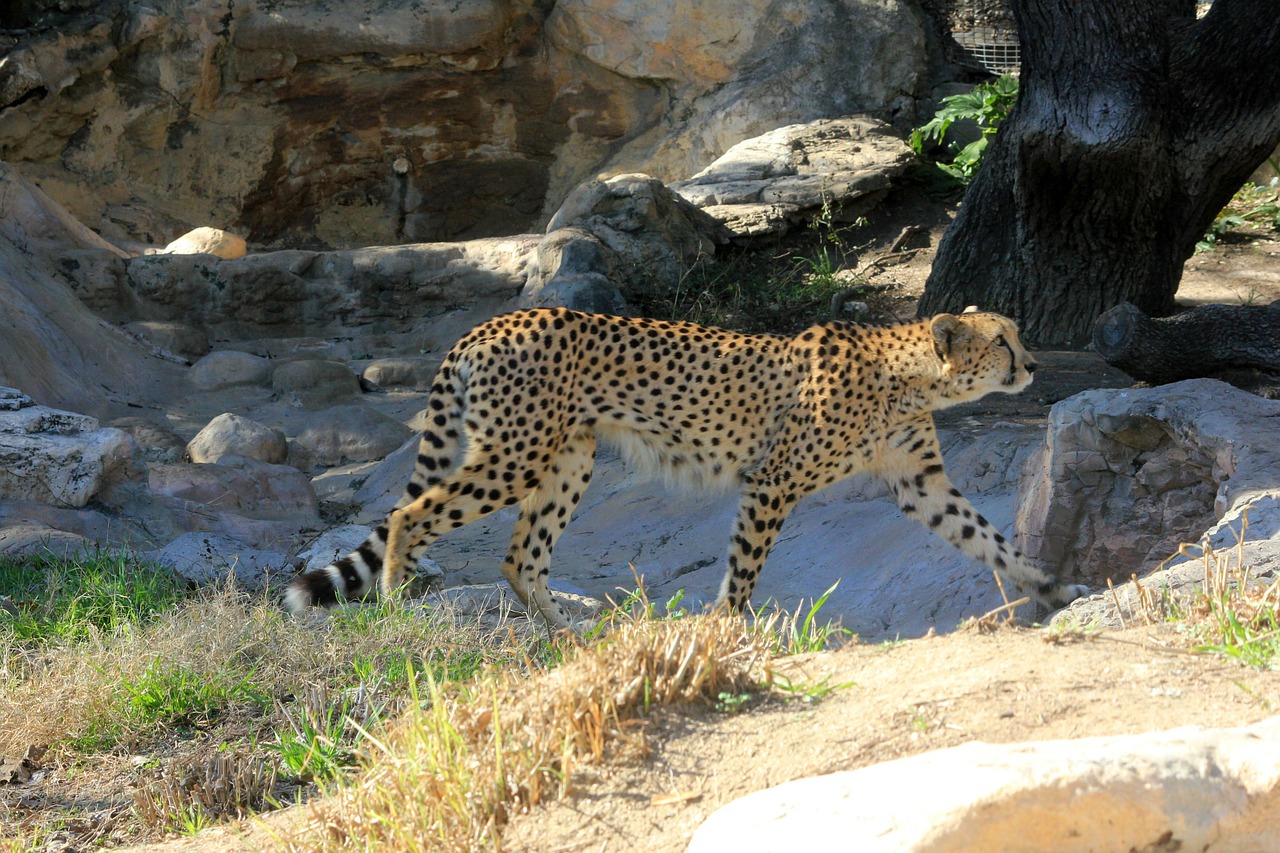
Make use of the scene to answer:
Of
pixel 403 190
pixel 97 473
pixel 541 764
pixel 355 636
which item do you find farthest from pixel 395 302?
pixel 541 764

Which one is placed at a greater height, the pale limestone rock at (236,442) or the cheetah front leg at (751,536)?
the cheetah front leg at (751,536)

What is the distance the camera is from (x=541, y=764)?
8.90 feet

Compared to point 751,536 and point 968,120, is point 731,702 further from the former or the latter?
point 968,120

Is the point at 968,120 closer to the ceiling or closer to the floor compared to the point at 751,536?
closer to the ceiling

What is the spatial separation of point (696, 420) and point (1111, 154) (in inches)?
147

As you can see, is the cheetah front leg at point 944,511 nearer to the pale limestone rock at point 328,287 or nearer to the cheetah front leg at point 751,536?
the cheetah front leg at point 751,536

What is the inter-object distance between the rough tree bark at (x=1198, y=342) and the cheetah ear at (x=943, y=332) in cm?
173

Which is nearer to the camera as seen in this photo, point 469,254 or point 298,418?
point 298,418

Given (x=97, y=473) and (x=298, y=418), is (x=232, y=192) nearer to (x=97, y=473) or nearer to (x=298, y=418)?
(x=298, y=418)

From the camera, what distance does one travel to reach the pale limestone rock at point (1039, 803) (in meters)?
2.25

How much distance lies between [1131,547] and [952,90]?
351 inches

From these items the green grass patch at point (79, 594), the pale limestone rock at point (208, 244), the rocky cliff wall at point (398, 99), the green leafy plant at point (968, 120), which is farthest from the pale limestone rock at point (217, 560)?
the rocky cliff wall at point (398, 99)

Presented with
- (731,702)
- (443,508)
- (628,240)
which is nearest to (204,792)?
(731,702)

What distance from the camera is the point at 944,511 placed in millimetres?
5645
